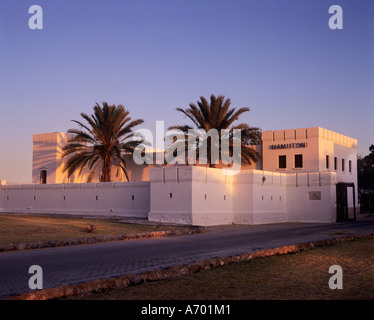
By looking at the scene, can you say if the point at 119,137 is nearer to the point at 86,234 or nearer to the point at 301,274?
the point at 86,234

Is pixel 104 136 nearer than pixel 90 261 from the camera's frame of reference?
No

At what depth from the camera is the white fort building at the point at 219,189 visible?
26.2 m

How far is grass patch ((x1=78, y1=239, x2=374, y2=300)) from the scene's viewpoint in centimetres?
736

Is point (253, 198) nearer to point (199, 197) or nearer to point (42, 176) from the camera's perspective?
point (199, 197)

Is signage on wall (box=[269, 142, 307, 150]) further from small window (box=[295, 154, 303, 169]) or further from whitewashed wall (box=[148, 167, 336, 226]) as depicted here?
whitewashed wall (box=[148, 167, 336, 226])

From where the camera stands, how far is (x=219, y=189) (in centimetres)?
2778

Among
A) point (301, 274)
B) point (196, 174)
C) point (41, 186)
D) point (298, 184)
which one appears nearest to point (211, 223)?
point (196, 174)

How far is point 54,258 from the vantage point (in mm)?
12133

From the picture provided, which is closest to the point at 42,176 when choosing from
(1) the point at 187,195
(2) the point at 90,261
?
(1) the point at 187,195

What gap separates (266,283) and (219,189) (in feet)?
63.4

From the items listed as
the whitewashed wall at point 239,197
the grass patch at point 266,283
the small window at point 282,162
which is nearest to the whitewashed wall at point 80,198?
the whitewashed wall at point 239,197

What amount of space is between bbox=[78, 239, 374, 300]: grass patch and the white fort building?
14418 mm

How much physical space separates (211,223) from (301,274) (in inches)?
675

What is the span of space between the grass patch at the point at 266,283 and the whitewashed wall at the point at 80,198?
1837 cm
